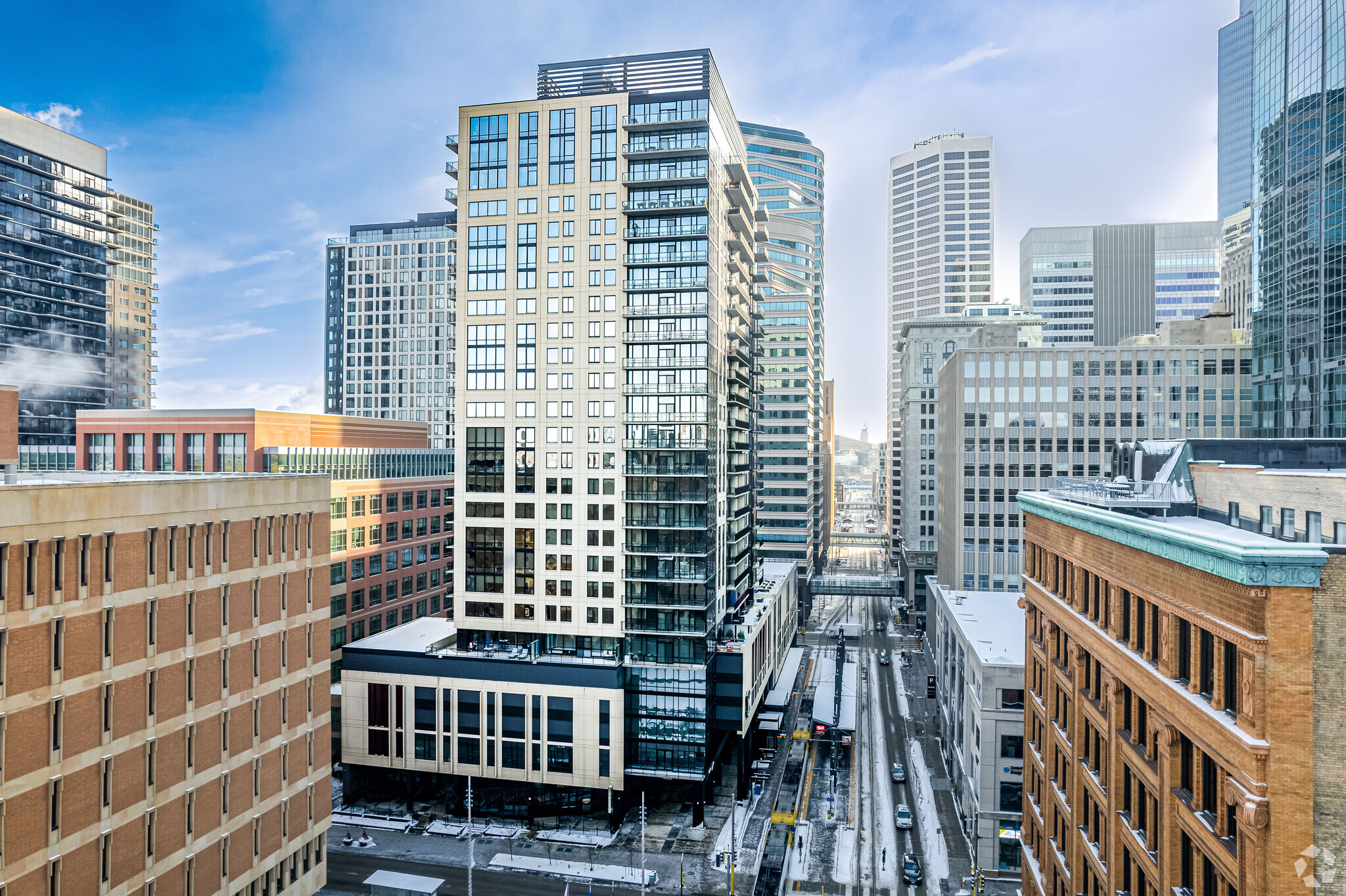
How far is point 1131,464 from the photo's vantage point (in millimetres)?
41938

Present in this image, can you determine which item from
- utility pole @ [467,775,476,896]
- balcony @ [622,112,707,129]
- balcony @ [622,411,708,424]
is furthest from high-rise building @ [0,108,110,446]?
balcony @ [622,112,707,129]

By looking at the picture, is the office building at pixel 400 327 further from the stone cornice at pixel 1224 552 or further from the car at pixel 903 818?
Answer: the stone cornice at pixel 1224 552

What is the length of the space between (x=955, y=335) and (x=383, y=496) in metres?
141

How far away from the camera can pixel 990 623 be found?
80.5m

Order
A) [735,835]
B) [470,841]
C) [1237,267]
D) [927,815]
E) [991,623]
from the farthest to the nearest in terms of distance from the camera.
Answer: [1237,267]
[991,623]
[927,815]
[735,835]
[470,841]

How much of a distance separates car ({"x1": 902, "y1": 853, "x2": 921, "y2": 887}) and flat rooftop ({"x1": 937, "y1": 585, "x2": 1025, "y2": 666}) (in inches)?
642

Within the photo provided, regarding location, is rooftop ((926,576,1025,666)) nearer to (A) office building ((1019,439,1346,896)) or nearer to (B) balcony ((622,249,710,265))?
(A) office building ((1019,439,1346,896))

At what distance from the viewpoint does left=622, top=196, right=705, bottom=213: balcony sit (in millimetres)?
74250

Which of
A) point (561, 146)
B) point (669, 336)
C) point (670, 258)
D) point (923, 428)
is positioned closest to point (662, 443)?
point (669, 336)

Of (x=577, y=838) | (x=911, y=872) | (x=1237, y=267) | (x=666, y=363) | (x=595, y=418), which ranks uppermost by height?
(x=1237, y=267)

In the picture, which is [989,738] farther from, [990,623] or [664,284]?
[664,284]

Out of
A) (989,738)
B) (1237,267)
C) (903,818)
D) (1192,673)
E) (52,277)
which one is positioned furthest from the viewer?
(1237,267)

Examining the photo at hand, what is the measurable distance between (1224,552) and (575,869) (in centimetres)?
5453

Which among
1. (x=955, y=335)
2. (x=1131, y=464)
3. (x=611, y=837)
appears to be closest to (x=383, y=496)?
(x=611, y=837)
